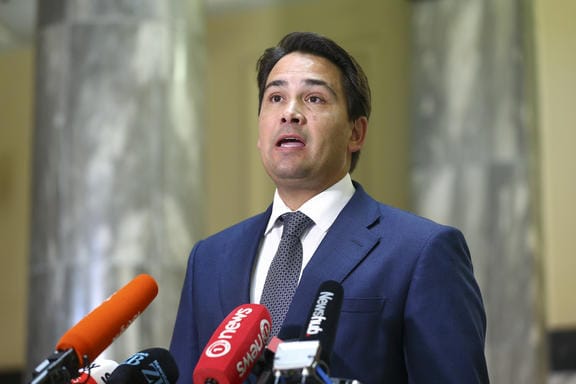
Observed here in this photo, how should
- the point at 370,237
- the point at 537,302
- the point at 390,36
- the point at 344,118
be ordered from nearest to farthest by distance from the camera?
the point at 370,237
the point at 344,118
the point at 537,302
the point at 390,36

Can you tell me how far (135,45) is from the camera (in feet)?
17.0

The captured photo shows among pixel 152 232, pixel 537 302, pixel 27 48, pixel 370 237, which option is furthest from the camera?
pixel 27 48

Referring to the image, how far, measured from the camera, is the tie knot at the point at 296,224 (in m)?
2.55

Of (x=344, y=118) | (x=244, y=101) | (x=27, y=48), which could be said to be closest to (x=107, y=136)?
(x=344, y=118)

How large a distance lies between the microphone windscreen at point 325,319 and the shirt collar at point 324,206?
1.92 feet

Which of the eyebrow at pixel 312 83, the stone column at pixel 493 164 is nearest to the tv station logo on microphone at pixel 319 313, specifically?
the eyebrow at pixel 312 83

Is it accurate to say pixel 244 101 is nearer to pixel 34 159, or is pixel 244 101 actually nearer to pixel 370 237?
pixel 34 159

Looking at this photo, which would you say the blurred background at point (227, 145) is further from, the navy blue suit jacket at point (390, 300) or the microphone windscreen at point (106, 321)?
the microphone windscreen at point (106, 321)

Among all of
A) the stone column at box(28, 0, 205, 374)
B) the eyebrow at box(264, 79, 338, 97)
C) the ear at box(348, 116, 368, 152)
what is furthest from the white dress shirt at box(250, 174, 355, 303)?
the stone column at box(28, 0, 205, 374)

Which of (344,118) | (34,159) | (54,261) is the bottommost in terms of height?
(54,261)

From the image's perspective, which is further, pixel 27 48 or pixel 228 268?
pixel 27 48

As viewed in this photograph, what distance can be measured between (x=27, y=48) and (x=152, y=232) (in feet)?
15.1

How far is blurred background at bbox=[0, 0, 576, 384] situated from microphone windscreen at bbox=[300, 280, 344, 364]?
311cm

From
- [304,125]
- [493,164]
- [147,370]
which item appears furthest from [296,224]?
[493,164]
